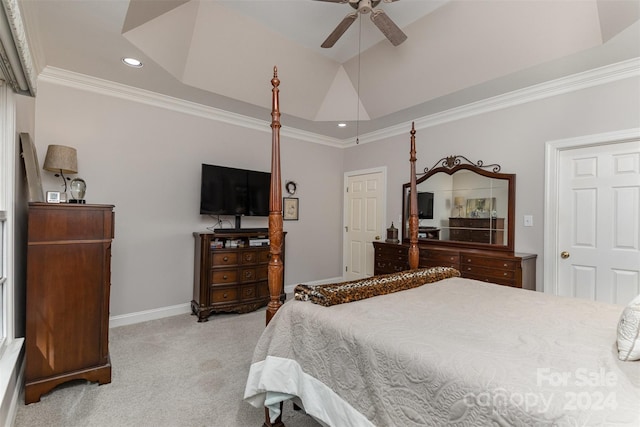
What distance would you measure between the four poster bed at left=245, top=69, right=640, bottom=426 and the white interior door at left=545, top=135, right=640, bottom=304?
156 centimetres

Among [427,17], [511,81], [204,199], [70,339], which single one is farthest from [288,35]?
[70,339]

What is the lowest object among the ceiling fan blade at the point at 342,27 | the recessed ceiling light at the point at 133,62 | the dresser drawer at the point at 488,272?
the dresser drawer at the point at 488,272

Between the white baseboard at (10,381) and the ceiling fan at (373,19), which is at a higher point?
the ceiling fan at (373,19)

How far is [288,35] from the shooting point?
124 inches

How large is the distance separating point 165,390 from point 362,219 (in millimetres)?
3682

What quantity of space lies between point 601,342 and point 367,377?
921 mm

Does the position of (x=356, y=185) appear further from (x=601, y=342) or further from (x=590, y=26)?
(x=601, y=342)

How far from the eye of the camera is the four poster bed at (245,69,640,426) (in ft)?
2.83

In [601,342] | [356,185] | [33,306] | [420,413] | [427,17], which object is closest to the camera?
A: [420,413]

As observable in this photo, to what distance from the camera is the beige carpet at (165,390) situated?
186 cm

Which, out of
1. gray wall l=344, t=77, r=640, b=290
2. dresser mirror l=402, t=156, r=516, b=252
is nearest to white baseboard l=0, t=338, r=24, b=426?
dresser mirror l=402, t=156, r=516, b=252

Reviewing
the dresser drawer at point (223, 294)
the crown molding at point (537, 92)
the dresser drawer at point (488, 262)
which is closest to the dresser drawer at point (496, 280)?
the dresser drawer at point (488, 262)

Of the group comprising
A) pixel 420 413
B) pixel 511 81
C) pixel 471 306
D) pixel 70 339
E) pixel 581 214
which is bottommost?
pixel 70 339

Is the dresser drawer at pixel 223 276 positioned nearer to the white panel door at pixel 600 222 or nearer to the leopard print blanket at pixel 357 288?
the leopard print blanket at pixel 357 288
